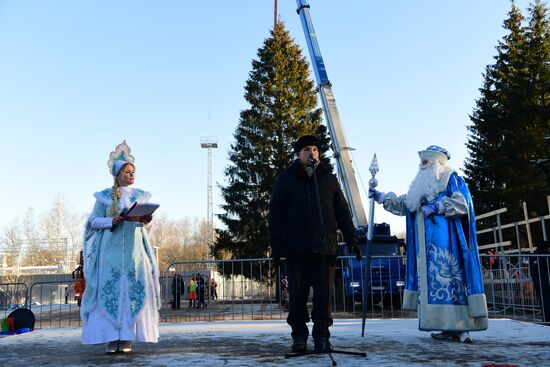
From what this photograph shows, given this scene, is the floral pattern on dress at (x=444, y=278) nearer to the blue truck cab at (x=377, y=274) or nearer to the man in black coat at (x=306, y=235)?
the man in black coat at (x=306, y=235)

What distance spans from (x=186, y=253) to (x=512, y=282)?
6498 centimetres

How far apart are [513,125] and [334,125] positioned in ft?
53.4

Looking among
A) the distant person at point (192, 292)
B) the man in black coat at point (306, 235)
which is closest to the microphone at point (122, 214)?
the man in black coat at point (306, 235)

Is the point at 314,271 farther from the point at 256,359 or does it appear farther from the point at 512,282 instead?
the point at 512,282

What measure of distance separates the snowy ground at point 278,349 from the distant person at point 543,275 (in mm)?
3606

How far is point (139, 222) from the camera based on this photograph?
5.00 m

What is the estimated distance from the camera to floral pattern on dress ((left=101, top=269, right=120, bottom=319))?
15.4ft

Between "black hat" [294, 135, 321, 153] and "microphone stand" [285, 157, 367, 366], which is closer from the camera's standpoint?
"microphone stand" [285, 157, 367, 366]

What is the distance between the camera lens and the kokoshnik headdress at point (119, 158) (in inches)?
202

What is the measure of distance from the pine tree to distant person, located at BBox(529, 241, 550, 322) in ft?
56.4

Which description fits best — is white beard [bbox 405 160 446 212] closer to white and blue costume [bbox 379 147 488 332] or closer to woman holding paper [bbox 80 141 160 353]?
white and blue costume [bbox 379 147 488 332]

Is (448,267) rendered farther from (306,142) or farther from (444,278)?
(306,142)

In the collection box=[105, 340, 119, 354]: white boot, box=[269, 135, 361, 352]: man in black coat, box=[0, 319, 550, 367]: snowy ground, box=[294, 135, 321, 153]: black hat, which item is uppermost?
box=[294, 135, 321, 153]: black hat

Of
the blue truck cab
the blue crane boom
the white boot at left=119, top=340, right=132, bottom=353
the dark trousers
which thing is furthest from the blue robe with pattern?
the blue crane boom
